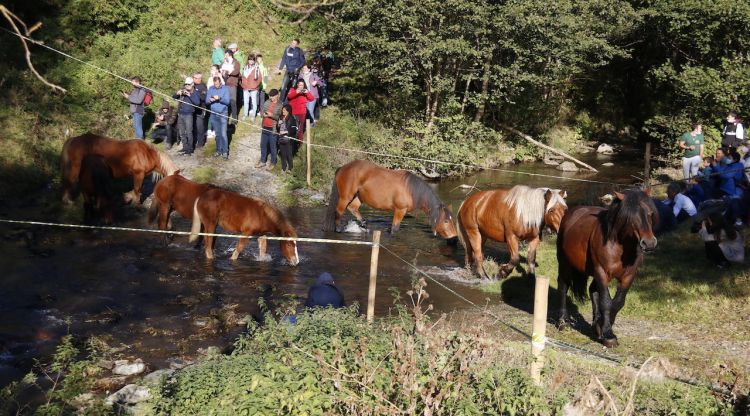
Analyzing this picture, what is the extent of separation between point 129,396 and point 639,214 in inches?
256

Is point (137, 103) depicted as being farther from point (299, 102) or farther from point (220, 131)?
point (299, 102)

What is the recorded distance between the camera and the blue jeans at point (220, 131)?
67.1 ft

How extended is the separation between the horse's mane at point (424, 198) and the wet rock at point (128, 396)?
815 cm

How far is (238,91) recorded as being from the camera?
23.9 metres

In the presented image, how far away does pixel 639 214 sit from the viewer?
375 inches

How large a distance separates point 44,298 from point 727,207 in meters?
11.6

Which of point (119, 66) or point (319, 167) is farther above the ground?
point (119, 66)

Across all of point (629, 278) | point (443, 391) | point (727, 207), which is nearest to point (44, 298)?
point (443, 391)

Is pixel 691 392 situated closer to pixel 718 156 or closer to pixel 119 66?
pixel 718 156

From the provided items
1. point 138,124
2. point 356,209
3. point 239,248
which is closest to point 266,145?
point 138,124

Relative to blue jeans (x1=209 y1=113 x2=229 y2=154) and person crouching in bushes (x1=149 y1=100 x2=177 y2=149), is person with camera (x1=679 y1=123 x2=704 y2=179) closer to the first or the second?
blue jeans (x1=209 y1=113 x2=229 y2=154)

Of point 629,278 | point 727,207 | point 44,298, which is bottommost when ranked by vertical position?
point 44,298

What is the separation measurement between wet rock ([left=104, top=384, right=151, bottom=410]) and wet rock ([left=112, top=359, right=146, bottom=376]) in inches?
24.8

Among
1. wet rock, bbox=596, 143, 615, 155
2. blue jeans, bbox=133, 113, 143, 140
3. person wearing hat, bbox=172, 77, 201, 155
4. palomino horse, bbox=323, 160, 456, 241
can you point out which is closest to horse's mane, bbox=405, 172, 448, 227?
palomino horse, bbox=323, 160, 456, 241
